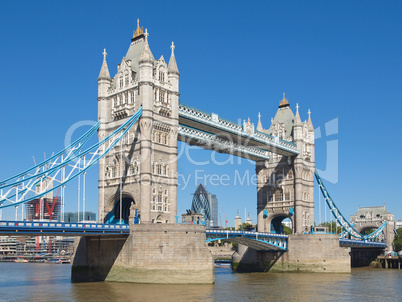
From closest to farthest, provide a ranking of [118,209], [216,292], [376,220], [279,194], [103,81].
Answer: [216,292] → [118,209] → [103,81] → [279,194] → [376,220]

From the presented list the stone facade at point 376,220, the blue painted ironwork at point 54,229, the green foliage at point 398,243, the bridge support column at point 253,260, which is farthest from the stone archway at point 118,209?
the stone facade at point 376,220

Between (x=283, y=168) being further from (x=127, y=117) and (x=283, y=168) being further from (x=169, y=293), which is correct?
(x=169, y=293)

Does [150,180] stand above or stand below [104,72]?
below

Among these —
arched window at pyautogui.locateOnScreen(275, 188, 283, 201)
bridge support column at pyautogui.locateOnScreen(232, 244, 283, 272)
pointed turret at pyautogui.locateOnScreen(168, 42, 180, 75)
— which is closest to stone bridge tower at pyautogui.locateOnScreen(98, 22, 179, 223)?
pointed turret at pyautogui.locateOnScreen(168, 42, 180, 75)

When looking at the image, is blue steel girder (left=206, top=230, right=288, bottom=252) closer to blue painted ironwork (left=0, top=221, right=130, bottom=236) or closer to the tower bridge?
the tower bridge

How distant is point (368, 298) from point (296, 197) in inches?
1476

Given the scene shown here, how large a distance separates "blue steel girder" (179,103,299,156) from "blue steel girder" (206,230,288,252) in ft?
42.3

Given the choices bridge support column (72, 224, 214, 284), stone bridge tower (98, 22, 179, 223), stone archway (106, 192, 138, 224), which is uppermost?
stone bridge tower (98, 22, 179, 223)

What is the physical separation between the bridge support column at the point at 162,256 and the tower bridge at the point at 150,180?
9 cm

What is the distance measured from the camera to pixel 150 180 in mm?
55031

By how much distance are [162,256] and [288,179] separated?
3740 centimetres

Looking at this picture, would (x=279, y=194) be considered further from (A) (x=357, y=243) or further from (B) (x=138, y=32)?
(B) (x=138, y=32)

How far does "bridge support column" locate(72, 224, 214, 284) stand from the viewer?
4891cm

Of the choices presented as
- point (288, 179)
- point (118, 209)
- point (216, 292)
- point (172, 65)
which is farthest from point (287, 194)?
point (216, 292)
